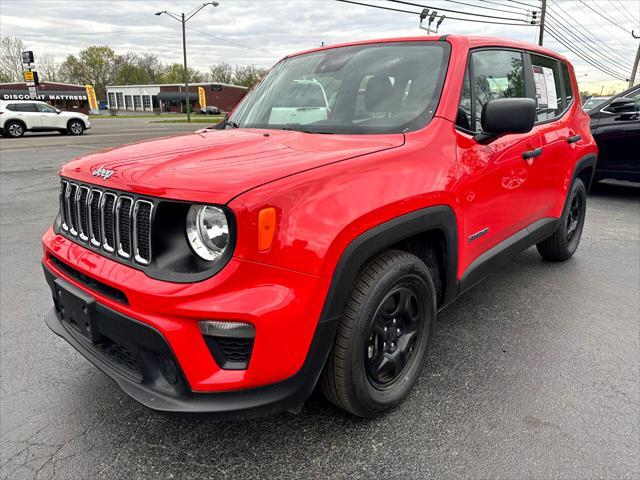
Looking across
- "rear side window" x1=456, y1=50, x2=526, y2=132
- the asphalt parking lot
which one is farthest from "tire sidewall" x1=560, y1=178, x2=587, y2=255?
A: "rear side window" x1=456, y1=50, x2=526, y2=132

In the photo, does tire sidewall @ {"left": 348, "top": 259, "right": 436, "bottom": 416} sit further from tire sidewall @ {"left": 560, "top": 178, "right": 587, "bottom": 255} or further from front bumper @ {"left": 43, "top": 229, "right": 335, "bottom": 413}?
tire sidewall @ {"left": 560, "top": 178, "right": 587, "bottom": 255}

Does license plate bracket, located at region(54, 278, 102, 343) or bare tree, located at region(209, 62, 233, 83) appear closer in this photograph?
license plate bracket, located at region(54, 278, 102, 343)

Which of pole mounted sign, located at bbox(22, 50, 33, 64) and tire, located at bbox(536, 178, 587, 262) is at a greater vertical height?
pole mounted sign, located at bbox(22, 50, 33, 64)

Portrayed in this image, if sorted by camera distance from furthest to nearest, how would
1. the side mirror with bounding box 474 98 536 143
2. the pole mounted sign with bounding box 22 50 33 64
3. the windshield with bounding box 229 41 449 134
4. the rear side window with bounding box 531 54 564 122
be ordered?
the pole mounted sign with bounding box 22 50 33 64 → the rear side window with bounding box 531 54 564 122 → the windshield with bounding box 229 41 449 134 → the side mirror with bounding box 474 98 536 143

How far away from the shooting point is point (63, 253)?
2186mm

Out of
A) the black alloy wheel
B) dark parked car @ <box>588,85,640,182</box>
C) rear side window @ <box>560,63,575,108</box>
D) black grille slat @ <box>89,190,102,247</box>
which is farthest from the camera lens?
dark parked car @ <box>588,85,640,182</box>

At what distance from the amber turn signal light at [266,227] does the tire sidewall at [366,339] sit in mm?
528

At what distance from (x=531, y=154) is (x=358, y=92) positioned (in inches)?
49.5

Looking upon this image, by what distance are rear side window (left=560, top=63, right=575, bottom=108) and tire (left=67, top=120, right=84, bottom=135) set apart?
22.5 meters

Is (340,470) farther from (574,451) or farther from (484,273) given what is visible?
(484,273)

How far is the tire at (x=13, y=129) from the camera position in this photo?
20.4 metres

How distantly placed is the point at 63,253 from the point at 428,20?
926 inches

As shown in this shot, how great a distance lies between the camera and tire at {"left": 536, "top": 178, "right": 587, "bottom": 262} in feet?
13.8

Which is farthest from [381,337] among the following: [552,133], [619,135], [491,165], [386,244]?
[619,135]
